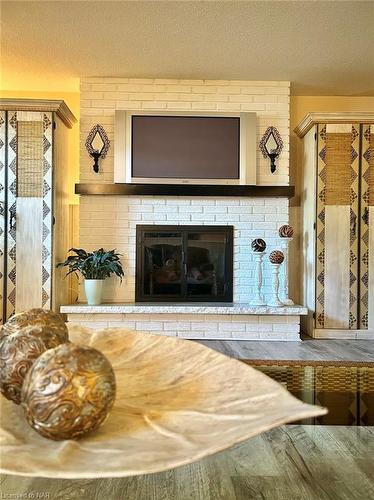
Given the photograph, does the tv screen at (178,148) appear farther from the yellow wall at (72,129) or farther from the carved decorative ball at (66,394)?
the carved decorative ball at (66,394)

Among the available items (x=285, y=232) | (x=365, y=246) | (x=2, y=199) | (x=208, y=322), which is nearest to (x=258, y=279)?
(x=285, y=232)

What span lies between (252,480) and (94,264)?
112 inches

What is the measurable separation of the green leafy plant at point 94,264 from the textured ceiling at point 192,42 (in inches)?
66.1

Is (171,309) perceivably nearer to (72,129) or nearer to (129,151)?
(129,151)

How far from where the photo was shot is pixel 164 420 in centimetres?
67

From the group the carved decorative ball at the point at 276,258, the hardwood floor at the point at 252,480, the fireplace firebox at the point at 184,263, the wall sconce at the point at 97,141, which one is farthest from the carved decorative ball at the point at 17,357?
the wall sconce at the point at 97,141

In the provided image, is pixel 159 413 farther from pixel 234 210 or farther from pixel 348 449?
pixel 234 210

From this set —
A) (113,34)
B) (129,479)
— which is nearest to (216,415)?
(129,479)

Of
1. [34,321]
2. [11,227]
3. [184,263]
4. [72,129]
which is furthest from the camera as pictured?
[72,129]

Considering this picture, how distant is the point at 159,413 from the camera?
70 cm

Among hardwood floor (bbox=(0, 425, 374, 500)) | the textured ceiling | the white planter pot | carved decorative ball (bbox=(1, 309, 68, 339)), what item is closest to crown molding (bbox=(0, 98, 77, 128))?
the textured ceiling

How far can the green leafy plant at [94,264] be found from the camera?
13.2 ft

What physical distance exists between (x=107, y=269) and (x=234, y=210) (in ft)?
4.34

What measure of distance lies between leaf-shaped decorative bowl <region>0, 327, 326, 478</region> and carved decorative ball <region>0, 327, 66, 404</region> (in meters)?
0.04
